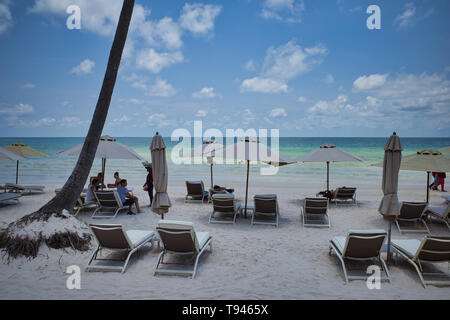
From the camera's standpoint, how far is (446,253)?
4375mm

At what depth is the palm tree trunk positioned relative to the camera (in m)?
5.92

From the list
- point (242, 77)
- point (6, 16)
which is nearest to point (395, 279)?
point (6, 16)

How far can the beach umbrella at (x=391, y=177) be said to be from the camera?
4.72 meters

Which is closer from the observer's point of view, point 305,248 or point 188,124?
point 305,248

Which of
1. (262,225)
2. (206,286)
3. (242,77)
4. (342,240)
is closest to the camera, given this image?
(206,286)

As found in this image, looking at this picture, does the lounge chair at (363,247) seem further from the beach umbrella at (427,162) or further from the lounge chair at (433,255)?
the beach umbrella at (427,162)

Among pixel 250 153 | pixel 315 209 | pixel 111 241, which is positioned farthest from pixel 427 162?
pixel 111 241

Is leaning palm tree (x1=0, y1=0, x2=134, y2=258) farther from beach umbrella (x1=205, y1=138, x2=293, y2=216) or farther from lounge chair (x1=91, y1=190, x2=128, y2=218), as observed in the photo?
beach umbrella (x1=205, y1=138, x2=293, y2=216)

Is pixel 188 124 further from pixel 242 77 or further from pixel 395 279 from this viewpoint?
pixel 395 279

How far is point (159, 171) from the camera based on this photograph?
5.42 meters

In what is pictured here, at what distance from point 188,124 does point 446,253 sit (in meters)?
72.7

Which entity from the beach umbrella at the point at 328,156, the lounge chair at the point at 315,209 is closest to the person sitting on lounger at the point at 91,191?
the lounge chair at the point at 315,209

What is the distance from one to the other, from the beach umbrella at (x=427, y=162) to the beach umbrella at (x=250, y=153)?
309 centimetres
